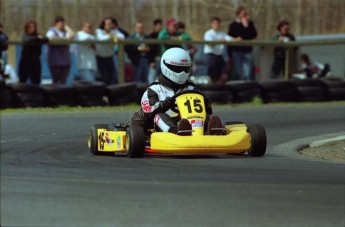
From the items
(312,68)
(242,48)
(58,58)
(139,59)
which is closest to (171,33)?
(139,59)

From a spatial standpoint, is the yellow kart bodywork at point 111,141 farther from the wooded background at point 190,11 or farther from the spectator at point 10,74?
the wooded background at point 190,11

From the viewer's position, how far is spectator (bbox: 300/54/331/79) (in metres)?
21.1

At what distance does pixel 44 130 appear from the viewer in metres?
14.3

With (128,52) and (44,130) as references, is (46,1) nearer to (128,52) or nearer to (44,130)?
(128,52)

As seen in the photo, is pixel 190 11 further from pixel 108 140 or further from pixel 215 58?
pixel 108 140

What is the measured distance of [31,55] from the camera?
1827 cm

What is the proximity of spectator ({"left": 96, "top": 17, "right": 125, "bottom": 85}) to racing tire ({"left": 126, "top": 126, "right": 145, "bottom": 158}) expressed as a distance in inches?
339

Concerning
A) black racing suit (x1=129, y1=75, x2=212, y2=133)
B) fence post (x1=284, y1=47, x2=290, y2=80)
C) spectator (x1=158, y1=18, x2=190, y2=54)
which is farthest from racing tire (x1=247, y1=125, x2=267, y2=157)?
fence post (x1=284, y1=47, x2=290, y2=80)

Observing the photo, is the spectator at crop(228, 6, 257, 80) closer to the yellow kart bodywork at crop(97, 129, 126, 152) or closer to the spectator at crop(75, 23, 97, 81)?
the spectator at crop(75, 23, 97, 81)

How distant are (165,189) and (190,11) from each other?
64.2 ft

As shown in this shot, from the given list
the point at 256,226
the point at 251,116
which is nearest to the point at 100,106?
the point at 251,116

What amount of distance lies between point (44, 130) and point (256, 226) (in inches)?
317

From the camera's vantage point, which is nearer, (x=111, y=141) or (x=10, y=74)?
(x=111, y=141)

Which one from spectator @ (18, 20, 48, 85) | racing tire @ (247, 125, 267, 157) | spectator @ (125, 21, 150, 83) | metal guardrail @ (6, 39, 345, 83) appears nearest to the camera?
racing tire @ (247, 125, 267, 157)
